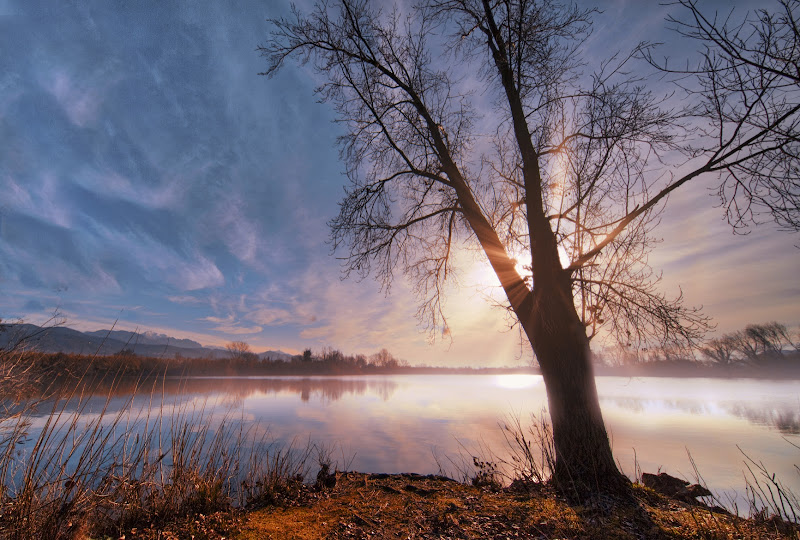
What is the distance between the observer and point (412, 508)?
2893 millimetres

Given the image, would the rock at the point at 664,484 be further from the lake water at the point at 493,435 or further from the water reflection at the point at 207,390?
the water reflection at the point at 207,390

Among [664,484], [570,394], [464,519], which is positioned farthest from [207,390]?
[664,484]

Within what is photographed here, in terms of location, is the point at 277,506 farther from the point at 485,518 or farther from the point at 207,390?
the point at 207,390

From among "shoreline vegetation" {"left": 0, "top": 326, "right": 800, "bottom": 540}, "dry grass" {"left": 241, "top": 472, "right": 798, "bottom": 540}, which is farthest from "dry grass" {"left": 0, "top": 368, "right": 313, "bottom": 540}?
"dry grass" {"left": 241, "top": 472, "right": 798, "bottom": 540}

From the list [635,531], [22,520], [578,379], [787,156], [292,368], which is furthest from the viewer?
[292,368]

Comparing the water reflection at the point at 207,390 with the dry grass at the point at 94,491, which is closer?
the dry grass at the point at 94,491

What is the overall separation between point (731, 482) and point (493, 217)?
6865 mm

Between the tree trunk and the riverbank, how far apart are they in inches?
11.7

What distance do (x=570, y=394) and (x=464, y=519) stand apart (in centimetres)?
183

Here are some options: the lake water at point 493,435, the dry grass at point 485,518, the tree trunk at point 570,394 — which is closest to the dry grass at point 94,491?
the dry grass at point 485,518

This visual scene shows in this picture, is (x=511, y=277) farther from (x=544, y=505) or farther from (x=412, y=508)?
(x=412, y=508)

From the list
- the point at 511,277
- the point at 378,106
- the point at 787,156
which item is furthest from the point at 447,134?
the point at 787,156

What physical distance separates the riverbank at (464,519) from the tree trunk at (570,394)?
0.30 m

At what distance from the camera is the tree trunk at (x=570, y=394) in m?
3.26
